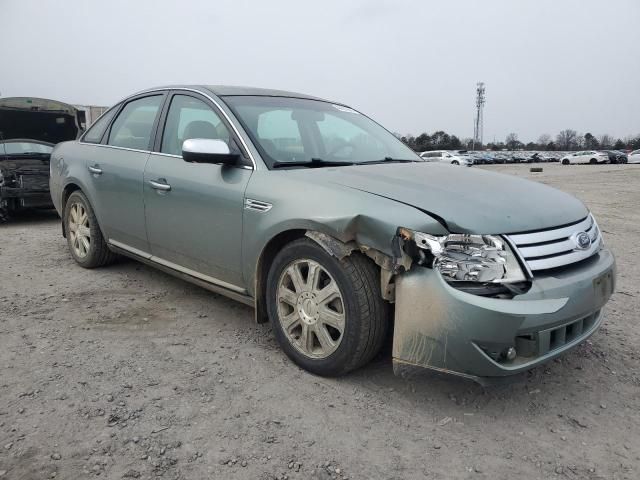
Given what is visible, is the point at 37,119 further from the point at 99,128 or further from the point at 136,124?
the point at 136,124

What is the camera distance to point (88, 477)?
6.52 feet

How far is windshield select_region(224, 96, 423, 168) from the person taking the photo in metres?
3.26

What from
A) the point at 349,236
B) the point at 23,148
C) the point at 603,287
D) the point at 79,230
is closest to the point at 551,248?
the point at 603,287

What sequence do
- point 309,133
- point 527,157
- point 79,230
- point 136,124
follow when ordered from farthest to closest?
point 527,157
point 79,230
point 136,124
point 309,133

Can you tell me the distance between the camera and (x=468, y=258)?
7.62 ft

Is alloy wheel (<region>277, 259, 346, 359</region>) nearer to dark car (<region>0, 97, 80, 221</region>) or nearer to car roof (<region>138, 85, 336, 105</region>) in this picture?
car roof (<region>138, 85, 336, 105</region>)

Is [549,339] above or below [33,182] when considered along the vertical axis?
below

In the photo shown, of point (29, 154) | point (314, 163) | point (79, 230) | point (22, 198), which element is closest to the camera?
point (314, 163)

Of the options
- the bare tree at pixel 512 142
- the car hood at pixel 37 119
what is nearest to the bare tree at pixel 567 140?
the bare tree at pixel 512 142

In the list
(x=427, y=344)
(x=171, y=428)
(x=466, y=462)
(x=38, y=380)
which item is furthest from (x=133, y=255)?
(x=466, y=462)

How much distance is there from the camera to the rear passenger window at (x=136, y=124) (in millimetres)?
3963

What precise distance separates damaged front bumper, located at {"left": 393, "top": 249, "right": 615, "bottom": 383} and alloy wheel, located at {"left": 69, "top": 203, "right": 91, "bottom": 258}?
3.41 meters

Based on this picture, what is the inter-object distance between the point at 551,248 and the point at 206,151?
1.93 metres

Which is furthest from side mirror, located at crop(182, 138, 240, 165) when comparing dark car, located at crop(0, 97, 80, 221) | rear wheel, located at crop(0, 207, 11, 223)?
rear wheel, located at crop(0, 207, 11, 223)
